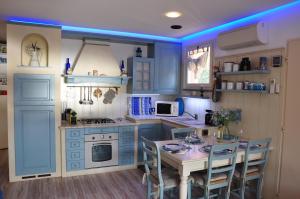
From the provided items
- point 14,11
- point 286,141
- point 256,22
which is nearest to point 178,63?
point 256,22

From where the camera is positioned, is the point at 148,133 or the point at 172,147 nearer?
the point at 172,147

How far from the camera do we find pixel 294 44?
2.61 metres

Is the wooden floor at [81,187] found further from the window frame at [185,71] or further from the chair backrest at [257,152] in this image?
the window frame at [185,71]

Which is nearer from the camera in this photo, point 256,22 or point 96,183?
point 256,22

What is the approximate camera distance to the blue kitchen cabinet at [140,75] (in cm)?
436

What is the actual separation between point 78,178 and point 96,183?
1.21 ft

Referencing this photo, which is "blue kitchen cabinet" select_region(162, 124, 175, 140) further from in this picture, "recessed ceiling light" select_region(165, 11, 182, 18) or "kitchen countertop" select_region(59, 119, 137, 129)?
"recessed ceiling light" select_region(165, 11, 182, 18)

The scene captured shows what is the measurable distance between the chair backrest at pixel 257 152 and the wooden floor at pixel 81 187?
1.42 meters

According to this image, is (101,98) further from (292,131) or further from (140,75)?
(292,131)

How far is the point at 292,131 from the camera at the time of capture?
265 centimetres

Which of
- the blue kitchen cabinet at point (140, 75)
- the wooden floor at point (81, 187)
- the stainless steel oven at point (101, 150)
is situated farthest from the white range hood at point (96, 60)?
the wooden floor at point (81, 187)

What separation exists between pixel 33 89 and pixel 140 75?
1866 mm

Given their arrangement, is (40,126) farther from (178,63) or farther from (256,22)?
(256,22)

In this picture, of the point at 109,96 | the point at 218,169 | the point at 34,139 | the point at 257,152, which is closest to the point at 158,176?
the point at 218,169
